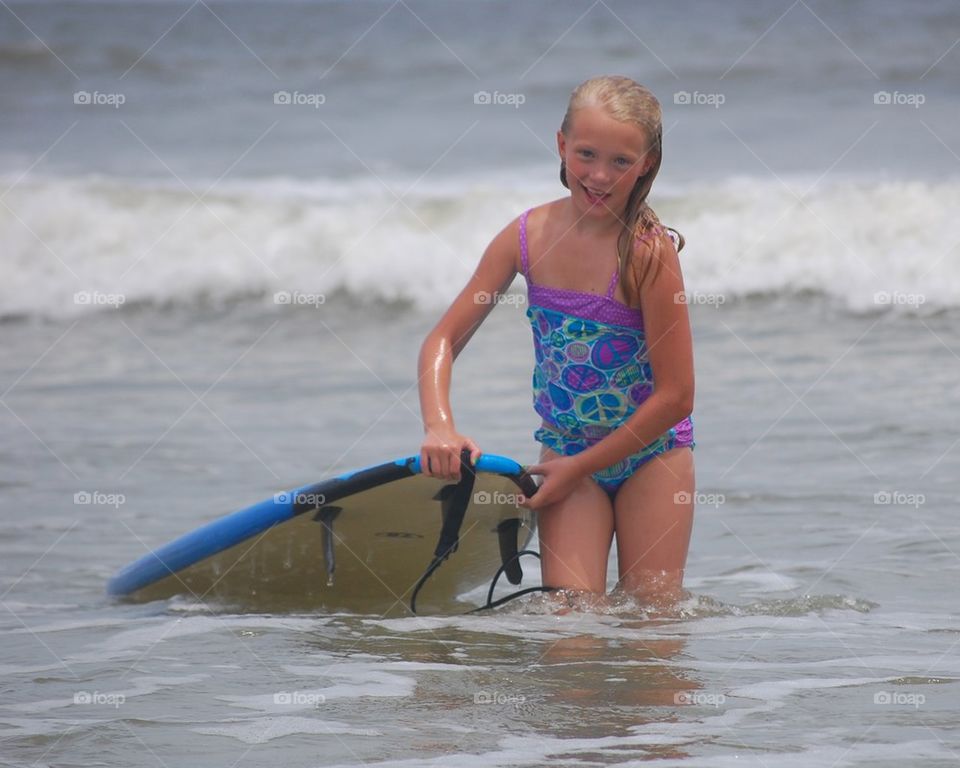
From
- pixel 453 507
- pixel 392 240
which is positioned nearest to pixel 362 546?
pixel 453 507

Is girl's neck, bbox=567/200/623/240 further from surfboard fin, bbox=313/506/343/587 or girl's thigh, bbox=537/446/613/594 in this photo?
surfboard fin, bbox=313/506/343/587

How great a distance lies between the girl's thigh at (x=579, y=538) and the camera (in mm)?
3607

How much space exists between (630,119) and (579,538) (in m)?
1.11

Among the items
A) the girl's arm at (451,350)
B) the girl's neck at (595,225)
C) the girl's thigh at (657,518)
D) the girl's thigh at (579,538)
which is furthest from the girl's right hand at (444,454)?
the girl's neck at (595,225)

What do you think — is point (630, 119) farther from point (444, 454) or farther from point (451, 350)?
point (444, 454)

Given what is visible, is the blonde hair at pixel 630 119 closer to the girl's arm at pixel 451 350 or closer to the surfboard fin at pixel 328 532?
the girl's arm at pixel 451 350

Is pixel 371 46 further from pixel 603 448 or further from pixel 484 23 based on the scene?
pixel 603 448

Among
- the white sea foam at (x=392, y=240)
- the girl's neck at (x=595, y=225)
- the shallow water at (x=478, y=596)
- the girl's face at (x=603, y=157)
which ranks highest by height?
the white sea foam at (x=392, y=240)

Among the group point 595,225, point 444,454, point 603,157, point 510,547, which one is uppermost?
point 603,157

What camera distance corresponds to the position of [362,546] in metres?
3.77

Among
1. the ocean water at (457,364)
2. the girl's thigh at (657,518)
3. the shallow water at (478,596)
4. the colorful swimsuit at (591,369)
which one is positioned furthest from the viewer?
the girl's thigh at (657,518)

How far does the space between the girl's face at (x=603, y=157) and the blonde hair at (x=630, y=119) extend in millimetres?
16

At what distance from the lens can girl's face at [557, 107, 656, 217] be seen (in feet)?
10.8

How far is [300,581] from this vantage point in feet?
12.9
